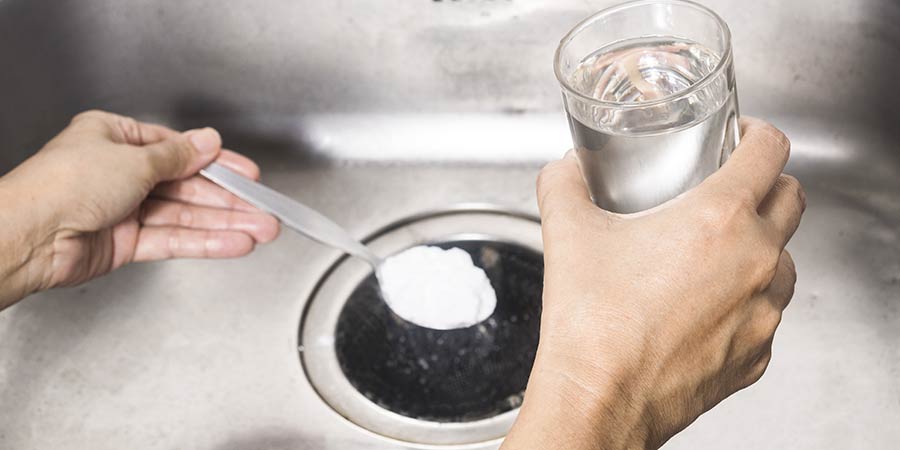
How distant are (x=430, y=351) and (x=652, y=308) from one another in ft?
1.08

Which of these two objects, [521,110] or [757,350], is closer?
[757,350]

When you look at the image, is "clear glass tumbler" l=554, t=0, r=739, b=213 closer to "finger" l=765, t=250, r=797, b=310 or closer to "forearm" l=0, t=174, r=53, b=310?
"finger" l=765, t=250, r=797, b=310

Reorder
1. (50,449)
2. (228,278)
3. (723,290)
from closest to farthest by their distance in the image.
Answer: (723,290) < (50,449) < (228,278)

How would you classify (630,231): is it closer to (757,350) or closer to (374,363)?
(757,350)

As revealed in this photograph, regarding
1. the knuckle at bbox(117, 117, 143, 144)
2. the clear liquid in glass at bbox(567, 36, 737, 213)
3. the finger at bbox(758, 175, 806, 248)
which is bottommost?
the knuckle at bbox(117, 117, 143, 144)

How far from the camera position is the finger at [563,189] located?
494mm

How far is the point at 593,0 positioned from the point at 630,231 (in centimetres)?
43

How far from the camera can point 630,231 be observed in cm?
47

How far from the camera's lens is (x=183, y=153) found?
2.65 feet

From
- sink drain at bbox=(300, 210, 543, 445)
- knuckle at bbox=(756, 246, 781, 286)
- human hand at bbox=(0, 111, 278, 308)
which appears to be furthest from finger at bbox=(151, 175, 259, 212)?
knuckle at bbox=(756, 246, 781, 286)

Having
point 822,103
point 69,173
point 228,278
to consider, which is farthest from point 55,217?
point 822,103

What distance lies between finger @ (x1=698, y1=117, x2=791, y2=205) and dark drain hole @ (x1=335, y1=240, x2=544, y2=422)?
0.98 feet

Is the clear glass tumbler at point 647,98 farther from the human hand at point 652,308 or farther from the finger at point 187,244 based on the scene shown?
the finger at point 187,244

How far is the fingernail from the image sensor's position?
A: 32.3 inches
